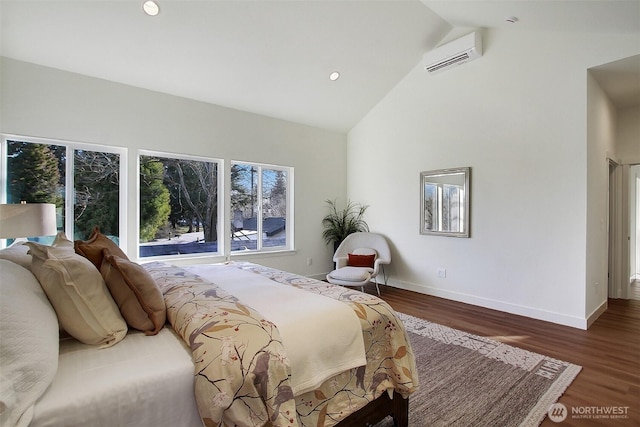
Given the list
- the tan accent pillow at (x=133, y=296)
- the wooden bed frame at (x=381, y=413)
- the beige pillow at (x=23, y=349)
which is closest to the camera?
the beige pillow at (x=23, y=349)

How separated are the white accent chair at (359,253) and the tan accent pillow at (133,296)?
9.92 ft

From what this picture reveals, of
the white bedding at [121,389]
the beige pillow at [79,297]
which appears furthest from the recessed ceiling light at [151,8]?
the white bedding at [121,389]

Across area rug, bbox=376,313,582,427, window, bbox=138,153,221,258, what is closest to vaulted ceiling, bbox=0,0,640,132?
window, bbox=138,153,221,258

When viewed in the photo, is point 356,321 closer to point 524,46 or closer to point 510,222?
point 510,222

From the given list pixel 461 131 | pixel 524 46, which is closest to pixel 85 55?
pixel 461 131

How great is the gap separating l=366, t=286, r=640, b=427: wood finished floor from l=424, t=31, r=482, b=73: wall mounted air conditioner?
3.15 metres

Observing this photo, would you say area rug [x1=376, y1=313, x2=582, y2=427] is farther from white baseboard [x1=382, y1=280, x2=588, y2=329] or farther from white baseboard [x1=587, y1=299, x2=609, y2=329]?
white baseboard [x1=587, y1=299, x2=609, y2=329]

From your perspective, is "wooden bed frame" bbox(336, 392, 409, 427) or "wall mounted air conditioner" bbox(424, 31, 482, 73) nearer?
"wooden bed frame" bbox(336, 392, 409, 427)

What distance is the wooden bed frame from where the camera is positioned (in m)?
1.52

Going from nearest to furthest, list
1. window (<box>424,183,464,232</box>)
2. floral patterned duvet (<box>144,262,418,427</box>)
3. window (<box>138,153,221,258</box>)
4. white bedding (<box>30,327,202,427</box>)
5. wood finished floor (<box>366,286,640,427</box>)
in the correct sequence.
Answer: white bedding (<box>30,327,202,427</box>) < floral patterned duvet (<box>144,262,418,427</box>) < wood finished floor (<box>366,286,640,427</box>) < window (<box>138,153,221,258</box>) < window (<box>424,183,464,232</box>)

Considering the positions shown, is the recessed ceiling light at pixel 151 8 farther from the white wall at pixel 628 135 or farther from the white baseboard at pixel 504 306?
the white wall at pixel 628 135

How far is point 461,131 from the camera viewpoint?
4172 millimetres

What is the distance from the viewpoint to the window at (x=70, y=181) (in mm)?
3098

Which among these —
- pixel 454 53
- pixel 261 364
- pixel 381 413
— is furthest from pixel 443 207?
pixel 261 364
